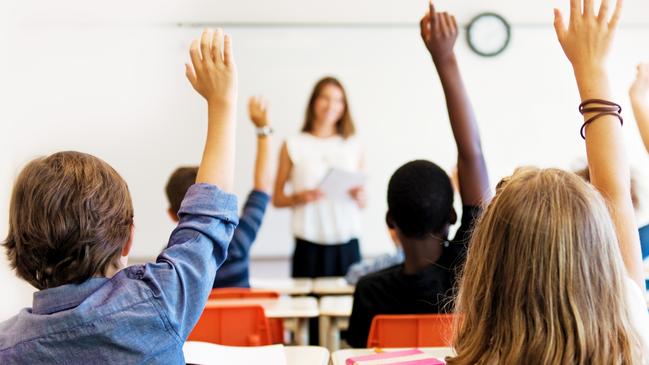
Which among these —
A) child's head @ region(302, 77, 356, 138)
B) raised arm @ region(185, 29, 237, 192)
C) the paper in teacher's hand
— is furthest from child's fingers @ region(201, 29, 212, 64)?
child's head @ region(302, 77, 356, 138)

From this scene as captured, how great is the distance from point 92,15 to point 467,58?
2.58 metres

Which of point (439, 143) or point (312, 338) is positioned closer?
point (312, 338)

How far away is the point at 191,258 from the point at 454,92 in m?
0.99

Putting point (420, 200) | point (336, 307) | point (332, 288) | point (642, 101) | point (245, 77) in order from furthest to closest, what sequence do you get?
point (245, 77)
point (332, 288)
point (336, 307)
point (420, 200)
point (642, 101)

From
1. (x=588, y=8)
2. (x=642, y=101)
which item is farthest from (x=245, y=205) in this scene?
(x=588, y=8)

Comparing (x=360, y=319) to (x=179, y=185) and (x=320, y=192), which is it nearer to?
(x=179, y=185)

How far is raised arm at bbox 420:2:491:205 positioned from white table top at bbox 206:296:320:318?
0.69 meters

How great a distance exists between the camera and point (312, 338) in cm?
291

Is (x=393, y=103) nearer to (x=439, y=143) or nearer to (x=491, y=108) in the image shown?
(x=439, y=143)

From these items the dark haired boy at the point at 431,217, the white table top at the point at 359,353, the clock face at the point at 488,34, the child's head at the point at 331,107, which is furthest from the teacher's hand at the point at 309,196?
the white table top at the point at 359,353

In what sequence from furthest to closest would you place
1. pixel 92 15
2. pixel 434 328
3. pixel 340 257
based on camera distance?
pixel 92 15 < pixel 340 257 < pixel 434 328

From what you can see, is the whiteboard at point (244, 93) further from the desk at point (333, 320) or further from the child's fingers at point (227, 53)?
the child's fingers at point (227, 53)

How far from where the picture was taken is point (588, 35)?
Answer: 1277 mm

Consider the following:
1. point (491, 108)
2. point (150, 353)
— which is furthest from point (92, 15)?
point (150, 353)
